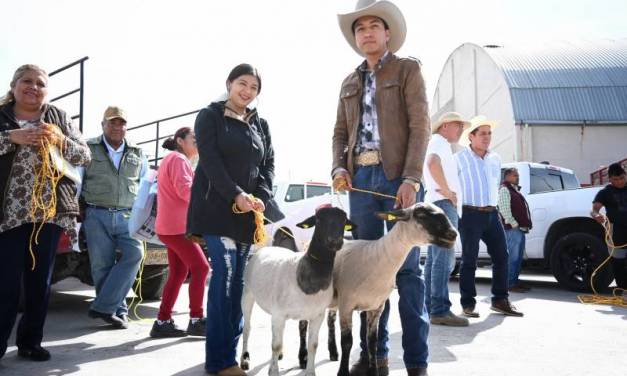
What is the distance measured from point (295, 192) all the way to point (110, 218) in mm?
7503

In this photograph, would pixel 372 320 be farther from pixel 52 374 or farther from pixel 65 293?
pixel 65 293

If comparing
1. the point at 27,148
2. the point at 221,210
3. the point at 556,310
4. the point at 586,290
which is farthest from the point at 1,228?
the point at 586,290

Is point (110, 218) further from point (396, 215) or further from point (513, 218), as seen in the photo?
point (513, 218)

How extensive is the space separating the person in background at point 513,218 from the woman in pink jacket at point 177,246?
5.22 meters

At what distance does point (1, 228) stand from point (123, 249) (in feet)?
5.81

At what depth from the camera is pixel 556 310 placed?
22.1ft

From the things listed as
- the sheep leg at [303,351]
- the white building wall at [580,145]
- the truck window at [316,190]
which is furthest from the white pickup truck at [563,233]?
the white building wall at [580,145]

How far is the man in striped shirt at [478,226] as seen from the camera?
6.15 m

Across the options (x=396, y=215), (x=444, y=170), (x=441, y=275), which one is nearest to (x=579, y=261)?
(x=441, y=275)

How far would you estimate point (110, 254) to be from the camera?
5.50m

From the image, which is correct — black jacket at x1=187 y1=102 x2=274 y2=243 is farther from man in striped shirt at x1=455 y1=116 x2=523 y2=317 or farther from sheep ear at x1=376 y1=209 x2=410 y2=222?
man in striped shirt at x1=455 y1=116 x2=523 y2=317

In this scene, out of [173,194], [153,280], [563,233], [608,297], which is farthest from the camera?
[563,233]

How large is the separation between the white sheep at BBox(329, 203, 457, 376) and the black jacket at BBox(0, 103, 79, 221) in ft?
7.41

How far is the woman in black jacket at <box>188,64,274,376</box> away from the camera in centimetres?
361
